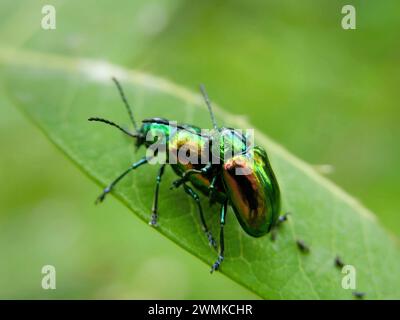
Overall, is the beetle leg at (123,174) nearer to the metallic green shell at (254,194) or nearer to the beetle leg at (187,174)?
the beetle leg at (187,174)

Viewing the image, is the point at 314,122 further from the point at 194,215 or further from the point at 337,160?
the point at 194,215

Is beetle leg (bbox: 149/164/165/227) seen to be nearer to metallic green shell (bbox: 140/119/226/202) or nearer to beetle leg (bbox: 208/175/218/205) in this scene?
metallic green shell (bbox: 140/119/226/202)

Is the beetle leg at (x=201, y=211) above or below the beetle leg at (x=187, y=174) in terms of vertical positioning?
below

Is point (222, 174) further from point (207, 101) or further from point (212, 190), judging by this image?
point (207, 101)

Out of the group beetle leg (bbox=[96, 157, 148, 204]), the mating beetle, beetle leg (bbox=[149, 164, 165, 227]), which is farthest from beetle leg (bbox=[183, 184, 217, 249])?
beetle leg (bbox=[96, 157, 148, 204])

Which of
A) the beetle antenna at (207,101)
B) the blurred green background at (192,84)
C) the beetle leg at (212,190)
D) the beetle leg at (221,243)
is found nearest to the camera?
the beetle leg at (221,243)

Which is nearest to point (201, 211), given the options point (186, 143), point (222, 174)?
point (222, 174)

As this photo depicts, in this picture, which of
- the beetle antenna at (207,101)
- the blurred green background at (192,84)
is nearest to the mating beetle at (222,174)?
the beetle antenna at (207,101)

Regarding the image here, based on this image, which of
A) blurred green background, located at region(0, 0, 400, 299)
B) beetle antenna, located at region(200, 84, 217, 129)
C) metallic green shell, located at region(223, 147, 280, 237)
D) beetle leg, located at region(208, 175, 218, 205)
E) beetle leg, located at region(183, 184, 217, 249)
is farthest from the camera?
blurred green background, located at region(0, 0, 400, 299)
